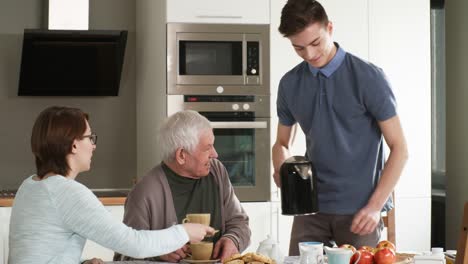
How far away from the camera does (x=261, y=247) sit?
2.59m

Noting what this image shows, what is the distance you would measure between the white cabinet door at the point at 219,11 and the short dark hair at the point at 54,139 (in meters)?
1.95

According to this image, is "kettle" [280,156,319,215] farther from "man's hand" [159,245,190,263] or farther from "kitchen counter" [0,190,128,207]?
"kitchen counter" [0,190,128,207]

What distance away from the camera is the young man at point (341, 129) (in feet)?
8.95

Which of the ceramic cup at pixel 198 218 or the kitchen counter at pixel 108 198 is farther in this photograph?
the kitchen counter at pixel 108 198

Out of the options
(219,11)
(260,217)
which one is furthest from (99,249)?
(219,11)

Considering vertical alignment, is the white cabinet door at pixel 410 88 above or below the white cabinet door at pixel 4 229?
above

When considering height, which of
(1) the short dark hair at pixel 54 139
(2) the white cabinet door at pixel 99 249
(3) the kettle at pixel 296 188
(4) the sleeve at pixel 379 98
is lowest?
(2) the white cabinet door at pixel 99 249

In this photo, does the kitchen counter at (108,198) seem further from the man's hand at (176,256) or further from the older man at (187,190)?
the man's hand at (176,256)

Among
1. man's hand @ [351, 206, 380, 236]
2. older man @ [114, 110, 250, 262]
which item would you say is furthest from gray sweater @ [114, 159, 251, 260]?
man's hand @ [351, 206, 380, 236]

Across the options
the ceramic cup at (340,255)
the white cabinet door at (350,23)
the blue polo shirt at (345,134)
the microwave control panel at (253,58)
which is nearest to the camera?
the ceramic cup at (340,255)

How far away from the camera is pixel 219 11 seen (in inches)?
170

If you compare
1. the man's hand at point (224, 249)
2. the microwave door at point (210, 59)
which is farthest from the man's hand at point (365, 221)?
the microwave door at point (210, 59)

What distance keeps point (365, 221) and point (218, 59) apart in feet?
5.99

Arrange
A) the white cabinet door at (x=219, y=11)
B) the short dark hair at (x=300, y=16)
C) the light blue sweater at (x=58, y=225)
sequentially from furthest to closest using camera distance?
1. the white cabinet door at (x=219, y=11)
2. the short dark hair at (x=300, y=16)
3. the light blue sweater at (x=58, y=225)
